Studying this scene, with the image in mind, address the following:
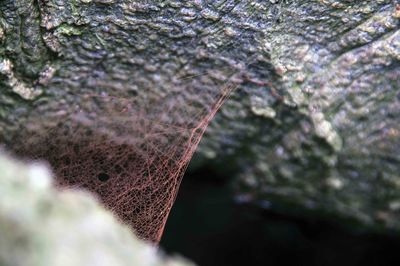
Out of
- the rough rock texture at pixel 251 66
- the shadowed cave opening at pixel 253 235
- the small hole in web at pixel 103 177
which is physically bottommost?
the shadowed cave opening at pixel 253 235

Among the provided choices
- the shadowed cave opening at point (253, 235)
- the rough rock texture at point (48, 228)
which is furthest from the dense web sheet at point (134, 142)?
the rough rock texture at point (48, 228)

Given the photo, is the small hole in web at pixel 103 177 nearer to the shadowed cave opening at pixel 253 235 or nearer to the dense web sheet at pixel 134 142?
the dense web sheet at pixel 134 142

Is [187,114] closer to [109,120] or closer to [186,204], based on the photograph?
[109,120]

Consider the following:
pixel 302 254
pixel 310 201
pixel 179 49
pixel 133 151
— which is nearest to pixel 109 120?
pixel 133 151

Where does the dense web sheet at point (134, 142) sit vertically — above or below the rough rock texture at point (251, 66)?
below

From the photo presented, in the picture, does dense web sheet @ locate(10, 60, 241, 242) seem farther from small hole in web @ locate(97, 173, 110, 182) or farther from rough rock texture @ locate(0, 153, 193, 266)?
rough rock texture @ locate(0, 153, 193, 266)
